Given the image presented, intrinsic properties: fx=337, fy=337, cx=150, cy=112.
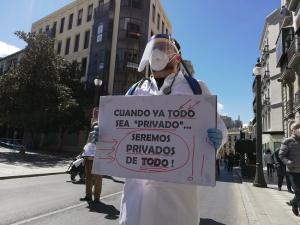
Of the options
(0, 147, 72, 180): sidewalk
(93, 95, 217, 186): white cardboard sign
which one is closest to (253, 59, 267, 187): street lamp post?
(0, 147, 72, 180): sidewalk

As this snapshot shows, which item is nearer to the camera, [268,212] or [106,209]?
[106,209]

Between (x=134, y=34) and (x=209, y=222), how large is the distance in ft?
105

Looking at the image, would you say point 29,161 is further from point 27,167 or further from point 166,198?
point 166,198

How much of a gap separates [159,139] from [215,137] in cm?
41

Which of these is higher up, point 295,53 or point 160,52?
point 295,53

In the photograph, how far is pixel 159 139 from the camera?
95.1 inches

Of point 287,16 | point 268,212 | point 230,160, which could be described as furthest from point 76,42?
point 268,212

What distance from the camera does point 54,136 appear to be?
4194cm

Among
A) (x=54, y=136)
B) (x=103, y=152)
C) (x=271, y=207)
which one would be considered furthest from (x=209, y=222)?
(x=54, y=136)

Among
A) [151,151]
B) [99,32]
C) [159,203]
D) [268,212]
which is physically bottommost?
[268,212]

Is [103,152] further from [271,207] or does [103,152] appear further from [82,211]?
[271,207]

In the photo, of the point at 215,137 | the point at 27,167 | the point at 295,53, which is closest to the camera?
the point at 215,137

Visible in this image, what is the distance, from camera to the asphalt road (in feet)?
19.6

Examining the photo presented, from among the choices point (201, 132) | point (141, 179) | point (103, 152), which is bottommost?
point (141, 179)
